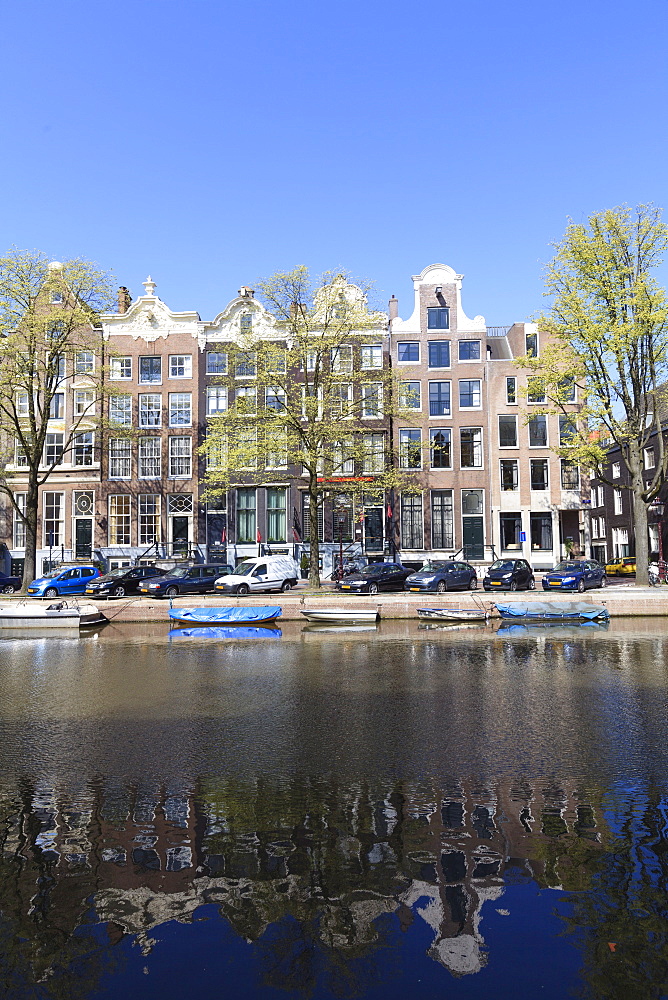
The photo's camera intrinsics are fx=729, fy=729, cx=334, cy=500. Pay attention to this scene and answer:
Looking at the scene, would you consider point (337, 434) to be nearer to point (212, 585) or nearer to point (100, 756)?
point (212, 585)

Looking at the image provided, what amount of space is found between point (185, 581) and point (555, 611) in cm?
1909

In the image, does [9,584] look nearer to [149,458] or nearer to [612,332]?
[149,458]

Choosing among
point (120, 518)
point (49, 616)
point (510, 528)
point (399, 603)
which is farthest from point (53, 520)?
point (510, 528)

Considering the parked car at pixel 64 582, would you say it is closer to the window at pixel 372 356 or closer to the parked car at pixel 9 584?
the parked car at pixel 9 584

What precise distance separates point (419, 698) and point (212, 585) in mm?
25588

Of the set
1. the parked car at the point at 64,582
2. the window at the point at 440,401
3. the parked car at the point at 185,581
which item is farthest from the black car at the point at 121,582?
the window at the point at 440,401

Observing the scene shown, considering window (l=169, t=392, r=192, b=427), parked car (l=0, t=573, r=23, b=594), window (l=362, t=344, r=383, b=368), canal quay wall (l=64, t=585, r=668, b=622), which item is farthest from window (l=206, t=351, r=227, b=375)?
canal quay wall (l=64, t=585, r=668, b=622)

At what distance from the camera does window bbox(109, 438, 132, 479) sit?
53.0m

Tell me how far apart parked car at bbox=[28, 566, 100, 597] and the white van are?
304 inches

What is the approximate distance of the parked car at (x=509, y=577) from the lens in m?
38.2

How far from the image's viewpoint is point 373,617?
3114 centimetres

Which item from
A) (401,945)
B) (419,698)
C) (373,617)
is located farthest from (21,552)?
(401,945)

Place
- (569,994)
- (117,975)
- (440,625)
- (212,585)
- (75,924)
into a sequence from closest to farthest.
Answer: (569,994)
(117,975)
(75,924)
(440,625)
(212,585)

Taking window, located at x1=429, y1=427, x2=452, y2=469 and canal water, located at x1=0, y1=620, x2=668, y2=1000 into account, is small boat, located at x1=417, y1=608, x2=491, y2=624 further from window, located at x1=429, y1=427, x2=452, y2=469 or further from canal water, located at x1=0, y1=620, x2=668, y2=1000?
window, located at x1=429, y1=427, x2=452, y2=469
